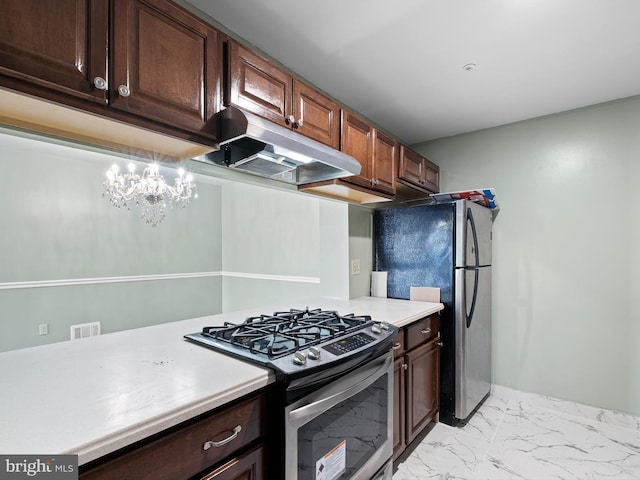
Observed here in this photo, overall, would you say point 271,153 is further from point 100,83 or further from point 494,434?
point 494,434

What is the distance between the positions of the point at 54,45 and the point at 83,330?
2942 mm

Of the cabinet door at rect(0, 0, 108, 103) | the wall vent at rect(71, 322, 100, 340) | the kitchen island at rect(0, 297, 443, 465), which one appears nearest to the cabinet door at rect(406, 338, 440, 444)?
the kitchen island at rect(0, 297, 443, 465)

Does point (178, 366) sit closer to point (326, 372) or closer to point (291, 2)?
point (326, 372)

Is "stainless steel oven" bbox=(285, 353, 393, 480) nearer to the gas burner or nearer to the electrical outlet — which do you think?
the gas burner

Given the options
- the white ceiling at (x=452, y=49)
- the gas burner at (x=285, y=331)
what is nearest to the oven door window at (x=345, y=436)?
the gas burner at (x=285, y=331)

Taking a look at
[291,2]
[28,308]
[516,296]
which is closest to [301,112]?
[291,2]

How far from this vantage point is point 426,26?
170 centimetres

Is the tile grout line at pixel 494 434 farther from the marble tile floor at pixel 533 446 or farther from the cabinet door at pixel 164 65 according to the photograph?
the cabinet door at pixel 164 65

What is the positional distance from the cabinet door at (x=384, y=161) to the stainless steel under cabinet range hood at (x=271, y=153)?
536 mm

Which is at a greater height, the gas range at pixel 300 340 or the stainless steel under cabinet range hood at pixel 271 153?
the stainless steel under cabinet range hood at pixel 271 153

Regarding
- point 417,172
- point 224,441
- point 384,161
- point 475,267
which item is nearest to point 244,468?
point 224,441

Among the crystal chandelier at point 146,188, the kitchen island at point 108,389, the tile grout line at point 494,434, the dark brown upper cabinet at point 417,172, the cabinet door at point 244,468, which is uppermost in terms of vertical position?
the dark brown upper cabinet at point 417,172

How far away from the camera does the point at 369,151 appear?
225cm

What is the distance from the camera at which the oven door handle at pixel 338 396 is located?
1.17m
